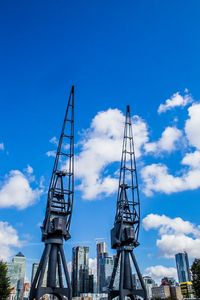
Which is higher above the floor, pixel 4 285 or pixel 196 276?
pixel 196 276

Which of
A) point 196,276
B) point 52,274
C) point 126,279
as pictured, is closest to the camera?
point 52,274

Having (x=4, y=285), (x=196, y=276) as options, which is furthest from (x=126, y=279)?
(x=4, y=285)

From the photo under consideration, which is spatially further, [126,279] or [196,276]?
[196,276]

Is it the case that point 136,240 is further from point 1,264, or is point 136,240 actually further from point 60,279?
point 1,264

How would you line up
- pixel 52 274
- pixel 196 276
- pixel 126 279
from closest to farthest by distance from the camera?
pixel 52 274
pixel 126 279
pixel 196 276

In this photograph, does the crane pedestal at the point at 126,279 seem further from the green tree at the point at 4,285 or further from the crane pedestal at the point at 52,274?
the green tree at the point at 4,285

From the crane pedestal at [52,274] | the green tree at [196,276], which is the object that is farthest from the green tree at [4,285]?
the green tree at [196,276]

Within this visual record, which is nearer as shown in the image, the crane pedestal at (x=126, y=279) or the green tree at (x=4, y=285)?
the green tree at (x=4, y=285)

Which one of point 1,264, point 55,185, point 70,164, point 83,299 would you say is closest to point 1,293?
point 1,264

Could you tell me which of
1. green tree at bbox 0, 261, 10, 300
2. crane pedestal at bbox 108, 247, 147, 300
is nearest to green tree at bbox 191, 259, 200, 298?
crane pedestal at bbox 108, 247, 147, 300

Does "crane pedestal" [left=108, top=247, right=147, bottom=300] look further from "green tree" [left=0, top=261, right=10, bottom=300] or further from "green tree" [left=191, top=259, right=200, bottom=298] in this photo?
"green tree" [left=0, top=261, right=10, bottom=300]

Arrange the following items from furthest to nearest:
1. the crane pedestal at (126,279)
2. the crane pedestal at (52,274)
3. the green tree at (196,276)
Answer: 1. the green tree at (196,276)
2. the crane pedestal at (126,279)
3. the crane pedestal at (52,274)

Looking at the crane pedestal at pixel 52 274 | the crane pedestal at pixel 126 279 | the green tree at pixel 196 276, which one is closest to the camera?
the crane pedestal at pixel 52 274

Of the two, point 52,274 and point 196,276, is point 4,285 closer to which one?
point 52,274
